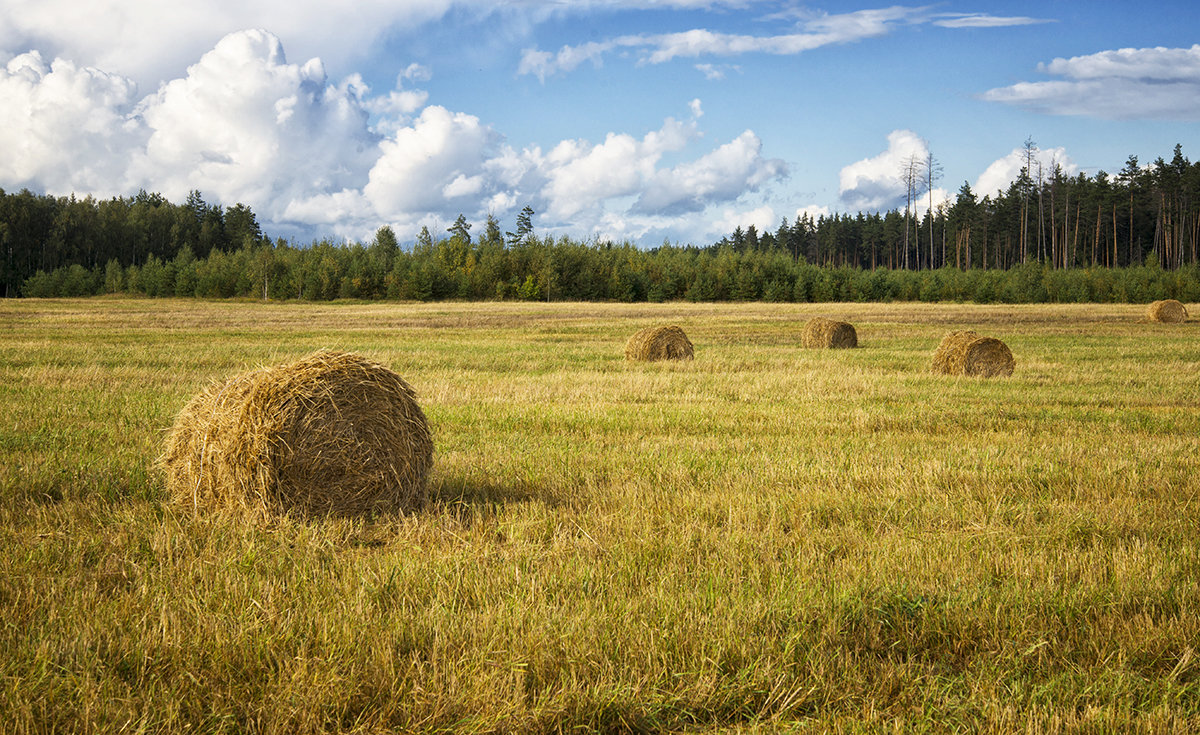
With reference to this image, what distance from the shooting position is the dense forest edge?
302 feet

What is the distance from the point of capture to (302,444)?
691 centimetres

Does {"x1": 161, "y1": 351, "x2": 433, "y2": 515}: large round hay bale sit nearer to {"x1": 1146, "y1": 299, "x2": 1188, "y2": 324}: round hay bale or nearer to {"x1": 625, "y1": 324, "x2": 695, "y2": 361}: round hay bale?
{"x1": 625, "y1": 324, "x2": 695, "y2": 361}: round hay bale

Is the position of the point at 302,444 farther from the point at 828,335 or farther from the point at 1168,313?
the point at 1168,313

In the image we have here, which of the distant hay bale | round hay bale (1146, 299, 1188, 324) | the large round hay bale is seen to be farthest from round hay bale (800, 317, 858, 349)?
round hay bale (1146, 299, 1188, 324)

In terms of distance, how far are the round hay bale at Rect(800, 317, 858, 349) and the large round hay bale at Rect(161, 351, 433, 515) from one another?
871 inches

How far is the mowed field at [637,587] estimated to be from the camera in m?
3.81

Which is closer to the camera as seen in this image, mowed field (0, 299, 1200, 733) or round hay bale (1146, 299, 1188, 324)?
mowed field (0, 299, 1200, 733)

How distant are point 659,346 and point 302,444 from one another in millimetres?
16083

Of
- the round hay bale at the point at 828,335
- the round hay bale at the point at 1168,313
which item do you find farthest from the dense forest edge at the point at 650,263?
the round hay bale at the point at 828,335

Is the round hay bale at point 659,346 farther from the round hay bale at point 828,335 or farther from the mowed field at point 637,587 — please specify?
the mowed field at point 637,587

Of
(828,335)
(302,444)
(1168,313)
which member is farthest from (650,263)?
(302,444)

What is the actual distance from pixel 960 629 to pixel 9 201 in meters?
147

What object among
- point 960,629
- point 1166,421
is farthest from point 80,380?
point 1166,421

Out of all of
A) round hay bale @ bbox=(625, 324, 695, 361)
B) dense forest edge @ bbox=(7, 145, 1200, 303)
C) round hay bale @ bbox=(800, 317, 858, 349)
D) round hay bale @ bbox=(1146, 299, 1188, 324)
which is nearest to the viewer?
round hay bale @ bbox=(625, 324, 695, 361)
